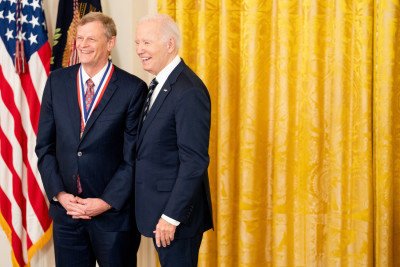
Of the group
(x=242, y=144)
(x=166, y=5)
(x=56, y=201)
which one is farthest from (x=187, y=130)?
(x=166, y=5)

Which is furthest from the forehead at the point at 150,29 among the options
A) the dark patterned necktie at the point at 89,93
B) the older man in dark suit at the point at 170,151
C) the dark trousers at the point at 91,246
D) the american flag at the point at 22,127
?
the american flag at the point at 22,127

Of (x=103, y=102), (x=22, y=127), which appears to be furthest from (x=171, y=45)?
(x=22, y=127)

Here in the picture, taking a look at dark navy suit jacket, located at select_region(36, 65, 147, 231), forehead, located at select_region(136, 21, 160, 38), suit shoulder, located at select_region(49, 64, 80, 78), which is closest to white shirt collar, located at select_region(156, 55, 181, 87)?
forehead, located at select_region(136, 21, 160, 38)

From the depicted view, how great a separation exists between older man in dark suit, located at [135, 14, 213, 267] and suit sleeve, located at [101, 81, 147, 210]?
140 mm

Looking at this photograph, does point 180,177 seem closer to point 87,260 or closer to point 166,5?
point 87,260

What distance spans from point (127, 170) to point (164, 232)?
411 mm

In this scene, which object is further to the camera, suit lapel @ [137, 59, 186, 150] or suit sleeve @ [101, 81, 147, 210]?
suit sleeve @ [101, 81, 147, 210]

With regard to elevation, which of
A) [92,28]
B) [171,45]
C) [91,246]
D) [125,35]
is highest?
[125,35]

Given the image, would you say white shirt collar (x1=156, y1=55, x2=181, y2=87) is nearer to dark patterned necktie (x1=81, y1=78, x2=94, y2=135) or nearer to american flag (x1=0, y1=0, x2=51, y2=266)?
dark patterned necktie (x1=81, y1=78, x2=94, y2=135)

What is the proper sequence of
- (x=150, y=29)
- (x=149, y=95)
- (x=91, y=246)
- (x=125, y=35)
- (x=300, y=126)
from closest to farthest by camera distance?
1. (x=150, y=29)
2. (x=149, y=95)
3. (x=91, y=246)
4. (x=300, y=126)
5. (x=125, y=35)

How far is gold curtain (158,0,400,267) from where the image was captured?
9.41 ft

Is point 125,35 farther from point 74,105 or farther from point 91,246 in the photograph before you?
point 91,246

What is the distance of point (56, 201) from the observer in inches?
91.3

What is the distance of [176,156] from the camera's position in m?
2.01
